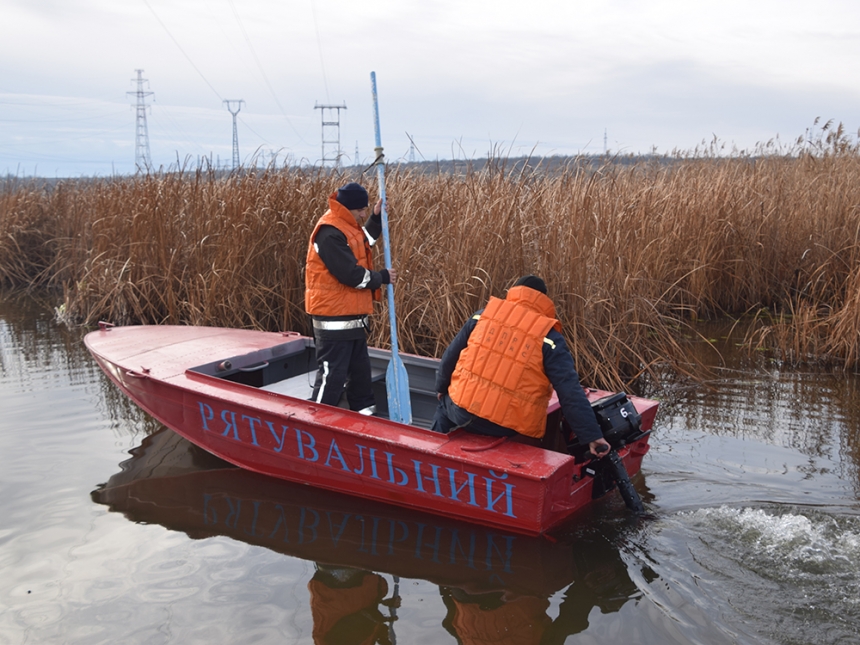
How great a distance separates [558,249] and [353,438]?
2910 millimetres

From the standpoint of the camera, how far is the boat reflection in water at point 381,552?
320 cm

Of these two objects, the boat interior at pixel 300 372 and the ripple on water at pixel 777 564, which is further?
the boat interior at pixel 300 372

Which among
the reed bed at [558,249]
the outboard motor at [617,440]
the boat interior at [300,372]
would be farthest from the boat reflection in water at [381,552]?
the reed bed at [558,249]

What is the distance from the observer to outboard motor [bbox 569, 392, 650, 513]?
374cm

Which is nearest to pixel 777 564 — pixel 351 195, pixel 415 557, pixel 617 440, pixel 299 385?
pixel 617 440

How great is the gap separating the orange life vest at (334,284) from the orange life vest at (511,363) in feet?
3.65

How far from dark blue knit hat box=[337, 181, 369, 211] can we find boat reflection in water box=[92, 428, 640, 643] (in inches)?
73.3

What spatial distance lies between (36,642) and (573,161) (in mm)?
5788

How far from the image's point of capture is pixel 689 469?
185 inches

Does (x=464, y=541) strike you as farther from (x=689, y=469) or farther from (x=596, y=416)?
(x=689, y=469)

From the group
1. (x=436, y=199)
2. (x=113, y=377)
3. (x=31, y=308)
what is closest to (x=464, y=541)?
(x=113, y=377)

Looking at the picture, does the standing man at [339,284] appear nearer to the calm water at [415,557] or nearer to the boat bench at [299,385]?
the boat bench at [299,385]

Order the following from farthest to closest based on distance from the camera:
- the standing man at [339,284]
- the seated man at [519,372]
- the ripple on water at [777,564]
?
the standing man at [339,284] < the seated man at [519,372] < the ripple on water at [777,564]

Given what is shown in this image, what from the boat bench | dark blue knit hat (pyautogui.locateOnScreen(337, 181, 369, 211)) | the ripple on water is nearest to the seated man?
the ripple on water
